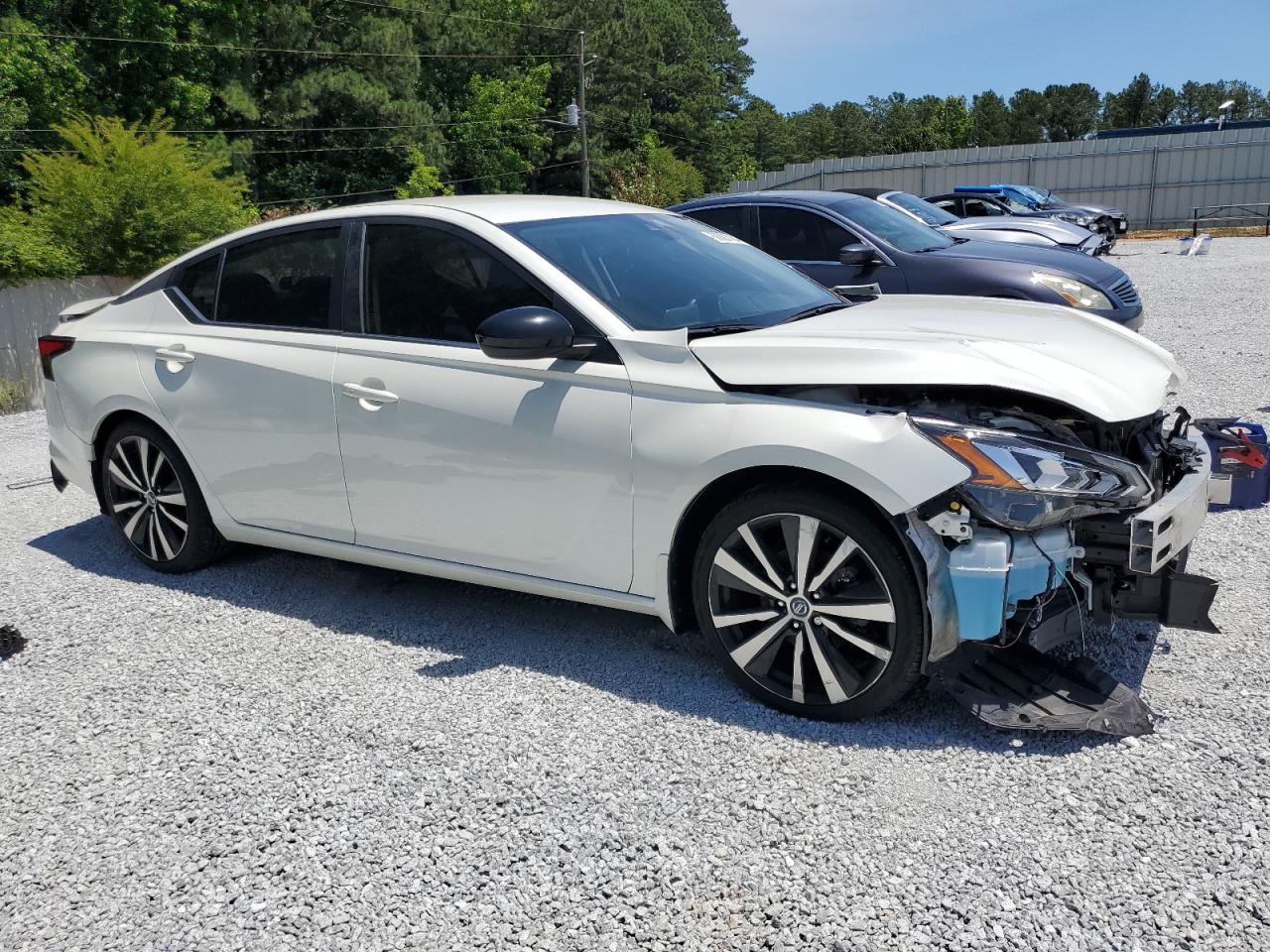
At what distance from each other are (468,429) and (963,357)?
176 cm

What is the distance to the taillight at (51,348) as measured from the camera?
546 centimetres

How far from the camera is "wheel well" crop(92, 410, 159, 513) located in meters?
5.20

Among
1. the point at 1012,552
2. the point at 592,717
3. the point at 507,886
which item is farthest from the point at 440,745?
the point at 1012,552

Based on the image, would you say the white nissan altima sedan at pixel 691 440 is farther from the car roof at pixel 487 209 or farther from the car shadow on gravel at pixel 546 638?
the car shadow on gravel at pixel 546 638

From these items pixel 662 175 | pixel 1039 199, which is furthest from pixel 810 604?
pixel 662 175

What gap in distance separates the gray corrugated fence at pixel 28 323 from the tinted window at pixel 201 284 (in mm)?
10148

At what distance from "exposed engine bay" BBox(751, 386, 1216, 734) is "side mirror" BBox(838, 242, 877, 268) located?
16.0 feet

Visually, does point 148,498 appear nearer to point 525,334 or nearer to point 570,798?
point 525,334

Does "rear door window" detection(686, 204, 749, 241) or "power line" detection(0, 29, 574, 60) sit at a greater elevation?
"power line" detection(0, 29, 574, 60)

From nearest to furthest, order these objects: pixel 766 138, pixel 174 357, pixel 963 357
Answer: pixel 963 357 → pixel 174 357 → pixel 766 138

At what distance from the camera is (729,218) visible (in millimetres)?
9445

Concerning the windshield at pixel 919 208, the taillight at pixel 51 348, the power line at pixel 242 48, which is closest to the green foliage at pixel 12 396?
the taillight at pixel 51 348

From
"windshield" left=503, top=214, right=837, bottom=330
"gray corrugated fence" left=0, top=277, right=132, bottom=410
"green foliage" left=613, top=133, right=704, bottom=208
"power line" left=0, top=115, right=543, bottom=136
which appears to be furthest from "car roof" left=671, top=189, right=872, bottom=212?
"green foliage" left=613, top=133, right=704, bottom=208

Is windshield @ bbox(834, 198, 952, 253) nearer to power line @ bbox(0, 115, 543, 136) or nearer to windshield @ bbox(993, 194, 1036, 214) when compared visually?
windshield @ bbox(993, 194, 1036, 214)
